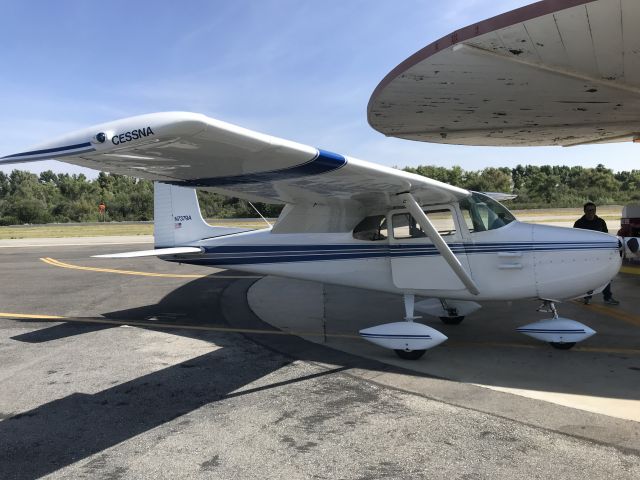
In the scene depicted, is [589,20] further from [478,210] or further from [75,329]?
[75,329]

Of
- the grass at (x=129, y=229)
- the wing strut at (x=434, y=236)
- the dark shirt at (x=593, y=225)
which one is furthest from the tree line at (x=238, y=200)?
the wing strut at (x=434, y=236)

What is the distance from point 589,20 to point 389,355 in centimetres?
426

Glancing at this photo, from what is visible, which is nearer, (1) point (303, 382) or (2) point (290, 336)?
(1) point (303, 382)

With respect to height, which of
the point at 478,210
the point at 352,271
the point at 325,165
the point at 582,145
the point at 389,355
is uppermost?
the point at 582,145

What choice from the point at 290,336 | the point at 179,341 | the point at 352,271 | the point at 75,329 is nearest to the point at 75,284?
the point at 75,329

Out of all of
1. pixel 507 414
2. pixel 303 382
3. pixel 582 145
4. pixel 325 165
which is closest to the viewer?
pixel 507 414

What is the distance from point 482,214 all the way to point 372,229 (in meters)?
1.41

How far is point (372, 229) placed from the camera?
20.3 feet

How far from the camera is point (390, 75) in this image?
7090mm

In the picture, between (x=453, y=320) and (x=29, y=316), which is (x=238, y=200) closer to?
(x=29, y=316)

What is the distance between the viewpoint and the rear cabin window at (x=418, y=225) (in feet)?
19.0

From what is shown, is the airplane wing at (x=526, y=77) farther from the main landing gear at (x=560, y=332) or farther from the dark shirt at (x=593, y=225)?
the main landing gear at (x=560, y=332)

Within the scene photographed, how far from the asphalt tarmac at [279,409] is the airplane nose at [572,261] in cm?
75

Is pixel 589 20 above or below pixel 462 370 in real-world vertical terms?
above
